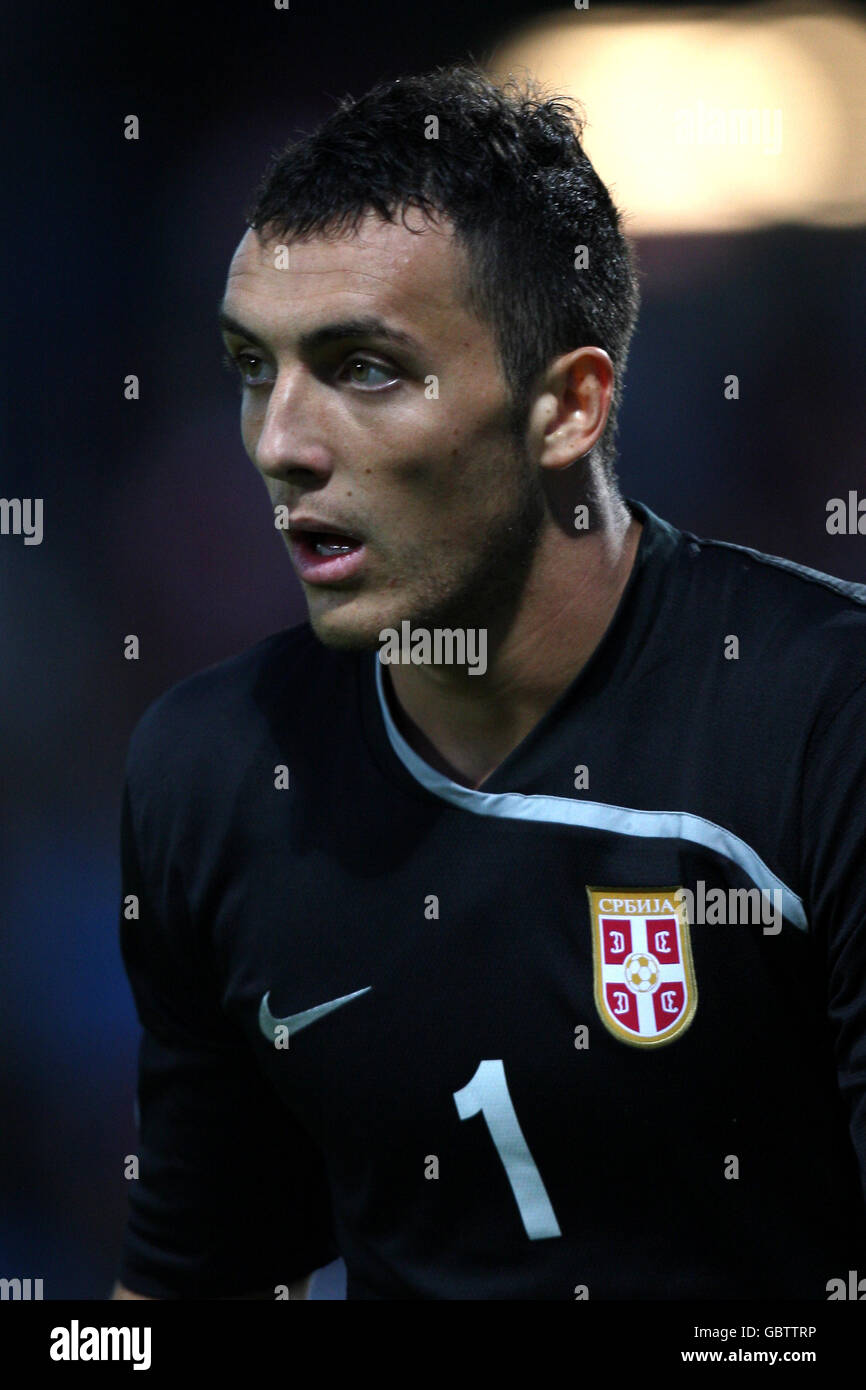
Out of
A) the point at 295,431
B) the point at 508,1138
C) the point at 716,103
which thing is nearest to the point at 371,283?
the point at 295,431

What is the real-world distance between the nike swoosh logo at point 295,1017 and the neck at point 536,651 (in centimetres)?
27

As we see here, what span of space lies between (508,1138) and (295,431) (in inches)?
29.3

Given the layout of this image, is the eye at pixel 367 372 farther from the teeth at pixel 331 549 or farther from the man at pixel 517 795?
the teeth at pixel 331 549

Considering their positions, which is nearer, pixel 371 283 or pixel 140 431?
pixel 371 283

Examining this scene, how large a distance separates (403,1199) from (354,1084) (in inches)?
5.8

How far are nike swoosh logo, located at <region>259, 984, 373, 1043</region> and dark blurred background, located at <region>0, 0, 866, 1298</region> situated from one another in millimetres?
998

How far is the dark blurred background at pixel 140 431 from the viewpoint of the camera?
2.39 metres

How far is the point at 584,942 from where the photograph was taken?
55.9 inches

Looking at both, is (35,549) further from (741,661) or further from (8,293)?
(741,661)

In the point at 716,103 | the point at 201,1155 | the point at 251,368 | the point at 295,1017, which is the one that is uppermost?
the point at 716,103

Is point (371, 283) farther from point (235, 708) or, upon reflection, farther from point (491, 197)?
point (235, 708)

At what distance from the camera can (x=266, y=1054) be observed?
158 centimetres

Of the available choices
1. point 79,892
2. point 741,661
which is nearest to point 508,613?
point 741,661

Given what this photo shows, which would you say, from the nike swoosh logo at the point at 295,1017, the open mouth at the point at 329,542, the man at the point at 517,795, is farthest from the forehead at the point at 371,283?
the nike swoosh logo at the point at 295,1017
